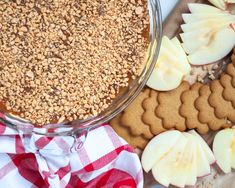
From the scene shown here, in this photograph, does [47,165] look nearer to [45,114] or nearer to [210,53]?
[45,114]

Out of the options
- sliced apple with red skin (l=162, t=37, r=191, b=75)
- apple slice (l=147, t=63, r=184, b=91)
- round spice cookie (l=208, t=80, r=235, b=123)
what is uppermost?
sliced apple with red skin (l=162, t=37, r=191, b=75)

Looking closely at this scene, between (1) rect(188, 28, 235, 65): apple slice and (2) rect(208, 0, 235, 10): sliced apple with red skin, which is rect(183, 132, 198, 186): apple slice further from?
(2) rect(208, 0, 235, 10): sliced apple with red skin

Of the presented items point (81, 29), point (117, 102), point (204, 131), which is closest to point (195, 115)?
point (204, 131)

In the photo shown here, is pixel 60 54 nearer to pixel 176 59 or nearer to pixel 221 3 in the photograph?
pixel 176 59

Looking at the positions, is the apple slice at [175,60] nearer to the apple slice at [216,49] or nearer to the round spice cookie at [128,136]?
the apple slice at [216,49]

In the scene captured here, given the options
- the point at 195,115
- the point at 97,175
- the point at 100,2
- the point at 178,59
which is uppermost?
the point at 100,2

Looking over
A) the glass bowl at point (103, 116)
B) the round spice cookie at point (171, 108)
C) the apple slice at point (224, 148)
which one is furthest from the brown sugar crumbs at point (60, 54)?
the apple slice at point (224, 148)

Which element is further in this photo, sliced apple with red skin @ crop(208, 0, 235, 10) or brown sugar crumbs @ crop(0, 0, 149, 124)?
sliced apple with red skin @ crop(208, 0, 235, 10)

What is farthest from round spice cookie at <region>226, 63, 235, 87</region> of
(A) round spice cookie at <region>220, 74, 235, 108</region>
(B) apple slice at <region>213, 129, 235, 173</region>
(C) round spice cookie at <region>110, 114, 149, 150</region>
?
(C) round spice cookie at <region>110, 114, 149, 150</region>
